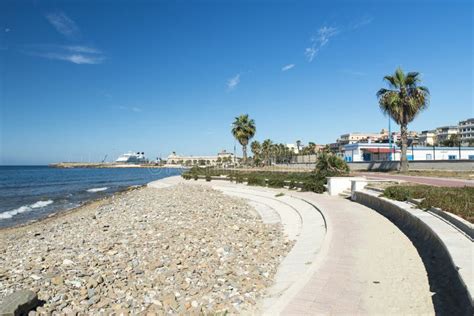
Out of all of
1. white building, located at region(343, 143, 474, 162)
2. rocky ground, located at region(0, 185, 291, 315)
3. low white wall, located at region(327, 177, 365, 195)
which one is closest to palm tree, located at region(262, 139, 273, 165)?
white building, located at region(343, 143, 474, 162)

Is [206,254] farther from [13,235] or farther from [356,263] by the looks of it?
[13,235]

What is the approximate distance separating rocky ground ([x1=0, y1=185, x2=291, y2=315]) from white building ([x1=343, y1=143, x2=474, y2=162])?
4547cm

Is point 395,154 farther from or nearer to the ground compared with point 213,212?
farther from the ground

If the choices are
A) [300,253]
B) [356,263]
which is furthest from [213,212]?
[356,263]

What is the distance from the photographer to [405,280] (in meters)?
6.45

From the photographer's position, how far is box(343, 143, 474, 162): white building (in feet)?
171

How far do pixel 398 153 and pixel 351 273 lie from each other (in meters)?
55.8

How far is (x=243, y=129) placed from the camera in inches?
2243

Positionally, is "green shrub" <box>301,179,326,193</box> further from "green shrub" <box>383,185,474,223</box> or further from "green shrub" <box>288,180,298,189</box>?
"green shrub" <box>383,185,474,223</box>

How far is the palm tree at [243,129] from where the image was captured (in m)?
56.8

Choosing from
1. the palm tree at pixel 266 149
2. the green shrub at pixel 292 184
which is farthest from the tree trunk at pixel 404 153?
the palm tree at pixel 266 149

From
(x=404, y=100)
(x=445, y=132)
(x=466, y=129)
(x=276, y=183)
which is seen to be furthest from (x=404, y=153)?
(x=445, y=132)

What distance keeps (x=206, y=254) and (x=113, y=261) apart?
2.46 m

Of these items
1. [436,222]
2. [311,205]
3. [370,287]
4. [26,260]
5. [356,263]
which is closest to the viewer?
[370,287]
